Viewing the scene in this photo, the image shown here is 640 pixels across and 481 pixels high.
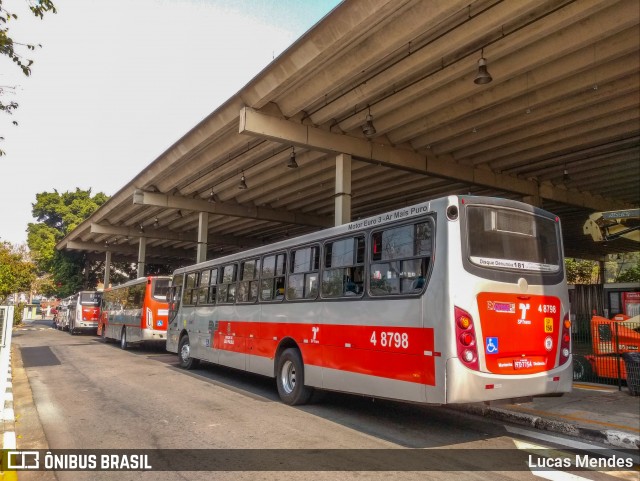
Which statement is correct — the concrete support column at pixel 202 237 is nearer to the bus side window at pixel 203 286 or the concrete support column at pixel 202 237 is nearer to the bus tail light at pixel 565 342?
the bus side window at pixel 203 286

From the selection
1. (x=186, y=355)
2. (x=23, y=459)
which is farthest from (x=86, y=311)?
(x=23, y=459)

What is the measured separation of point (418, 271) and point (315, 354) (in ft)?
9.42

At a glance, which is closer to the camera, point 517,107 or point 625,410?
point 625,410

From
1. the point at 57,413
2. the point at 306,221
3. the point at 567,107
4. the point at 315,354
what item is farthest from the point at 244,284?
the point at 306,221

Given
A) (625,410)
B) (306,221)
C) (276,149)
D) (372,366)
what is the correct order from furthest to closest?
(306,221), (276,149), (625,410), (372,366)

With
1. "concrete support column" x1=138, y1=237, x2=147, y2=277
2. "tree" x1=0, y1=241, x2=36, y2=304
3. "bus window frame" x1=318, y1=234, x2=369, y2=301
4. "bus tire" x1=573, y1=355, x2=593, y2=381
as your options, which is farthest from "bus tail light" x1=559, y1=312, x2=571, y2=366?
"concrete support column" x1=138, y1=237, x2=147, y2=277

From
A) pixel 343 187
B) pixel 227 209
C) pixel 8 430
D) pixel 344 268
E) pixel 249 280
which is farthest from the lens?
pixel 227 209

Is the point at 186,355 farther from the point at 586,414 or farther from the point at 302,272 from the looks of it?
the point at 586,414

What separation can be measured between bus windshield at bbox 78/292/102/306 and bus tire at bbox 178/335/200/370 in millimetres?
18123

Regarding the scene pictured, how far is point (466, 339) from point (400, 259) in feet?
4.87

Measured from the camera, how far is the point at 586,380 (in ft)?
35.1

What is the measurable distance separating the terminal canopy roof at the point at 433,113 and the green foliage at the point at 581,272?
3003cm

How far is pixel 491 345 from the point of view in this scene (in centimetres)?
615

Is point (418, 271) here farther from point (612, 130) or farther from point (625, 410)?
point (612, 130)
